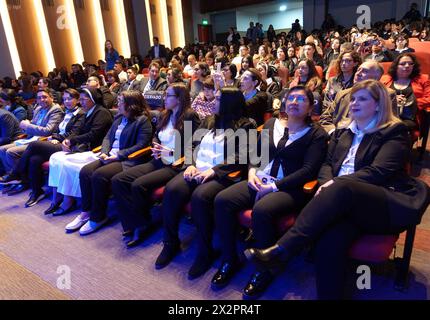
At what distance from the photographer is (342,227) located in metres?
1.40

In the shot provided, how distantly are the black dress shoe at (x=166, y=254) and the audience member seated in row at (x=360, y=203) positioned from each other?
0.59 meters

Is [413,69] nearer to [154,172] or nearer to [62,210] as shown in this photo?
[154,172]

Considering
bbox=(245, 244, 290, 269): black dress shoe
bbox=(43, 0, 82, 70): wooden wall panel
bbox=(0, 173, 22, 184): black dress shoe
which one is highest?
bbox=(43, 0, 82, 70): wooden wall panel

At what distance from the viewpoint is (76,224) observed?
2480 millimetres

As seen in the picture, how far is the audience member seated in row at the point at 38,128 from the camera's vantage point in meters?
3.27

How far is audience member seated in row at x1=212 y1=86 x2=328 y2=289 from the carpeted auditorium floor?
0.70 feet

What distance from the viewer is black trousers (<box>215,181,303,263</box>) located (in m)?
1.59

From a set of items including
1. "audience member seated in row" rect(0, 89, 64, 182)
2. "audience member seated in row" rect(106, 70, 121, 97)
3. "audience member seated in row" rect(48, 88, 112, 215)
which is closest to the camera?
"audience member seated in row" rect(48, 88, 112, 215)

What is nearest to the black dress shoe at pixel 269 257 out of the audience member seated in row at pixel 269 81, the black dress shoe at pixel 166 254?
the black dress shoe at pixel 166 254

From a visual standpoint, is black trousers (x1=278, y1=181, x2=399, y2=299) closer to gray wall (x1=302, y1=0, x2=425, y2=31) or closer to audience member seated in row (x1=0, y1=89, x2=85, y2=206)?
audience member seated in row (x1=0, y1=89, x2=85, y2=206)

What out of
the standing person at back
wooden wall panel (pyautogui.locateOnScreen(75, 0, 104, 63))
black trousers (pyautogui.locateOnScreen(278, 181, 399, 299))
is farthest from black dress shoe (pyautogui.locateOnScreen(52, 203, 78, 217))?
wooden wall panel (pyautogui.locateOnScreen(75, 0, 104, 63))

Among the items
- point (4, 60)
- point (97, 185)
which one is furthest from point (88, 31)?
point (97, 185)

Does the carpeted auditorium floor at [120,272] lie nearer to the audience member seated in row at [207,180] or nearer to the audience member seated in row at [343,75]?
the audience member seated in row at [207,180]
